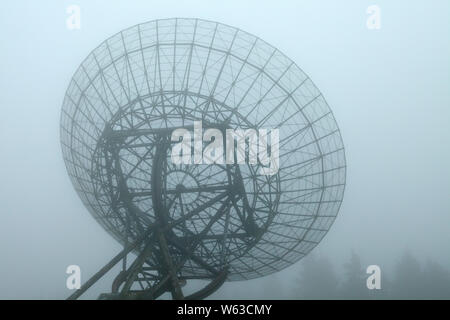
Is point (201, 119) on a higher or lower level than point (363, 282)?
higher

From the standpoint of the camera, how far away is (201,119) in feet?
57.6

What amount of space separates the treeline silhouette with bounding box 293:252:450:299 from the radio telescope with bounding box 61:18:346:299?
A: 35.3m

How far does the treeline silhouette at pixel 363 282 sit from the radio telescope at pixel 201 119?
35295 millimetres

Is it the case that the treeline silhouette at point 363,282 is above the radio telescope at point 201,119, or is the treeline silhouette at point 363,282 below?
below

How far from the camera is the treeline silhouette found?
49.2 m

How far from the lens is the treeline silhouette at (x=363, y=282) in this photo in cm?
4917

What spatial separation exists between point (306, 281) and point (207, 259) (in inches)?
1676

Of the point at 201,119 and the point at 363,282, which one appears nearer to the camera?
the point at 201,119

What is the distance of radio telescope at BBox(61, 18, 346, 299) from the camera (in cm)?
1805

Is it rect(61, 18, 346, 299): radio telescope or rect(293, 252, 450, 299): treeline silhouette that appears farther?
rect(293, 252, 450, 299): treeline silhouette

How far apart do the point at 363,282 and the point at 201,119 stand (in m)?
44.5

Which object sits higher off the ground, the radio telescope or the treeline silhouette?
the radio telescope
